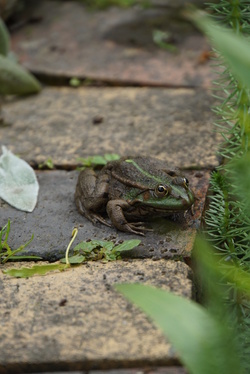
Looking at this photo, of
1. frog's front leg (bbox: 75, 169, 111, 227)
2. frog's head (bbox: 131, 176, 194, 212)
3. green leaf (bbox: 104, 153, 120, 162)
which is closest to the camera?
frog's head (bbox: 131, 176, 194, 212)

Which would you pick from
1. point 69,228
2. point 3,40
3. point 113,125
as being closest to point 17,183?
point 69,228

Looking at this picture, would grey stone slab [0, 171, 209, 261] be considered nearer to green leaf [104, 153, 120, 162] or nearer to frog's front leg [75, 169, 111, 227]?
frog's front leg [75, 169, 111, 227]

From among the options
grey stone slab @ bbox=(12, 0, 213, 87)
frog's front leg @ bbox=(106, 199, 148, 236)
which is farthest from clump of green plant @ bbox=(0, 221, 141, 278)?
grey stone slab @ bbox=(12, 0, 213, 87)

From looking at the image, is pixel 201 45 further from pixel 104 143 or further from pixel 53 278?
pixel 53 278

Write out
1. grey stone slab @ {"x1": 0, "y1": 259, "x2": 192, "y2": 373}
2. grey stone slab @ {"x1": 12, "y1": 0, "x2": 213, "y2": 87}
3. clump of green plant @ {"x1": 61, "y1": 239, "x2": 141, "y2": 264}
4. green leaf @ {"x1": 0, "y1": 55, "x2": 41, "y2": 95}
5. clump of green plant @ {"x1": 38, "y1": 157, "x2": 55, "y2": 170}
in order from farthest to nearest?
grey stone slab @ {"x1": 12, "y1": 0, "x2": 213, "y2": 87} < green leaf @ {"x1": 0, "y1": 55, "x2": 41, "y2": 95} < clump of green plant @ {"x1": 38, "y1": 157, "x2": 55, "y2": 170} < clump of green plant @ {"x1": 61, "y1": 239, "x2": 141, "y2": 264} < grey stone slab @ {"x1": 0, "y1": 259, "x2": 192, "y2": 373}

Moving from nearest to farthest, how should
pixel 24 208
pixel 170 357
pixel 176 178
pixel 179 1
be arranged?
pixel 170 357 < pixel 176 178 < pixel 24 208 < pixel 179 1

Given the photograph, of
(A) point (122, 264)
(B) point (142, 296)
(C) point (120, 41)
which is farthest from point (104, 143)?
(B) point (142, 296)
